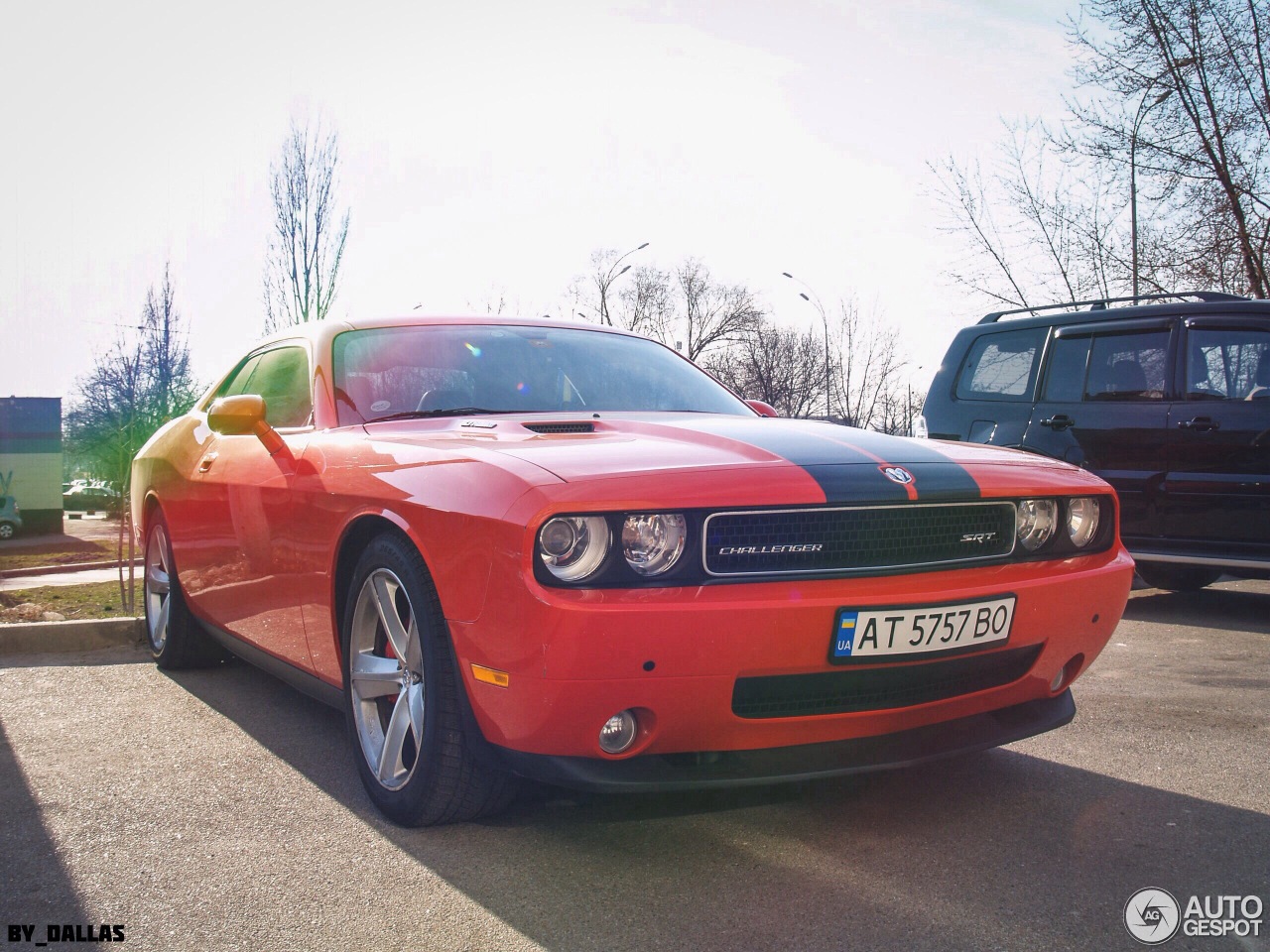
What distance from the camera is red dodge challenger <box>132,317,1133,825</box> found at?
241 centimetres

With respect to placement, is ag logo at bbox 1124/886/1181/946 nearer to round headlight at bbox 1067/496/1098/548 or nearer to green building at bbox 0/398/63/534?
Answer: round headlight at bbox 1067/496/1098/548

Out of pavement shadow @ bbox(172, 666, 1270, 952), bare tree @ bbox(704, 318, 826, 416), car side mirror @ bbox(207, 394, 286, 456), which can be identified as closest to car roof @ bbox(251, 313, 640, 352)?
car side mirror @ bbox(207, 394, 286, 456)

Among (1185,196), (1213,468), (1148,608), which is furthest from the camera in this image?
(1185,196)

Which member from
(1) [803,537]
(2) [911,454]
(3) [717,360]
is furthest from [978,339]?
(3) [717,360]

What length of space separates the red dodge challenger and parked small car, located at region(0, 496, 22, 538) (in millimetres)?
41111

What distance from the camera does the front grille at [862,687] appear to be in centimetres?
251

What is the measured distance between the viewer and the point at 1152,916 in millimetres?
2281

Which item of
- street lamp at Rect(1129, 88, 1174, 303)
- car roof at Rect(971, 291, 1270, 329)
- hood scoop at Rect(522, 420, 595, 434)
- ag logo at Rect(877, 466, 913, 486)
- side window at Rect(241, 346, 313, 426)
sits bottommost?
ag logo at Rect(877, 466, 913, 486)

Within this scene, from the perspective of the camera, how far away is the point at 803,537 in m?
2.56

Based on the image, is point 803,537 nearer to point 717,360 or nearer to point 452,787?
point 452,787

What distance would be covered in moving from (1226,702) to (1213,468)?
8.26 feet

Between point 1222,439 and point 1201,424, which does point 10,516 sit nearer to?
point 1201,424

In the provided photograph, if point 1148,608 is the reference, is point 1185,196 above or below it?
above

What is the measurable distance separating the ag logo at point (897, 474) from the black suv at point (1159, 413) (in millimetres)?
3916
